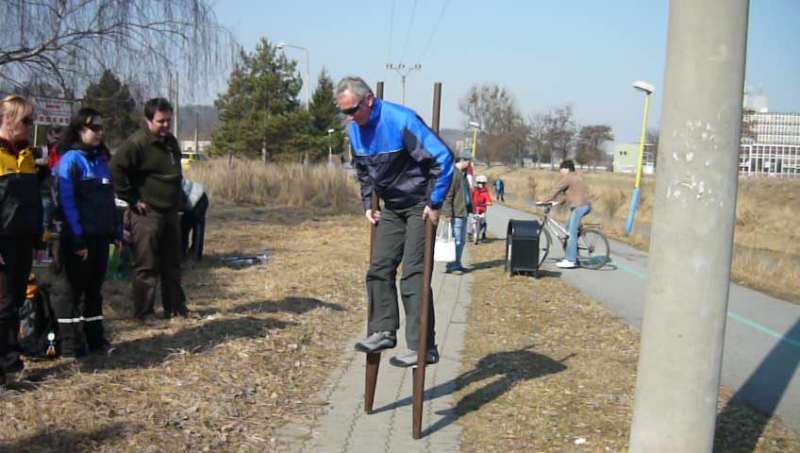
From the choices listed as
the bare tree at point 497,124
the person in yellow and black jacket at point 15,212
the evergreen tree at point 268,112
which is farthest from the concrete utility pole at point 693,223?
the bare tree at point 497,124

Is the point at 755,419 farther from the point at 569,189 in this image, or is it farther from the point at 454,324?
→ the point at 569,189

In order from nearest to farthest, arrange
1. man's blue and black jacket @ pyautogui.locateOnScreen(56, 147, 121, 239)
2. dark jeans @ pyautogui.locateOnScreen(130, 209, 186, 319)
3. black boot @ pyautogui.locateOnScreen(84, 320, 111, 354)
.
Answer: man's blue and black jacket @ pyautogui.locateOnScreen(56, 147, 121, 239)
black boot @ pyautogui.locateOnScreen(84, 320, 111, 354)
dark jeans @ pyautogui.locateOnScreen(130, 209, 186, 319)

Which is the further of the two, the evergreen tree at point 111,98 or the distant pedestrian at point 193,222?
the evergreen tree at point 111,98

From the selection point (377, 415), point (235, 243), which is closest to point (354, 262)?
point (235, 243)

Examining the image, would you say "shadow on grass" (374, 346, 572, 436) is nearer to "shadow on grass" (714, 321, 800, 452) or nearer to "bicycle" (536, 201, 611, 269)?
"shadow on grass" (714, 321, 800, 452)

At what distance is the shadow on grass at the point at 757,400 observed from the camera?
17.0ft

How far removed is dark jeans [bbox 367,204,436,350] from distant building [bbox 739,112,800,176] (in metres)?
46.4

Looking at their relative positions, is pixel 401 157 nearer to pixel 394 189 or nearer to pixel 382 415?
pixel 394 189

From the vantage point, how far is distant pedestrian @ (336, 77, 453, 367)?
5.00m

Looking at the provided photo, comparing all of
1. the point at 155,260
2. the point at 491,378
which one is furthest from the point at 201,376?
the point at 491,378

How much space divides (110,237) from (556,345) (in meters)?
4.17

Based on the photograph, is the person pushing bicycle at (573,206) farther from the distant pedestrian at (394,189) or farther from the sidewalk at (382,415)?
the distant pedestrian at (394,189)

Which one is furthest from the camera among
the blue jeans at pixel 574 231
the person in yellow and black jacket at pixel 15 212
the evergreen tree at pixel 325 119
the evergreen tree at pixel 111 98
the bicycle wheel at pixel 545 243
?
the evergreen tree at pixel 325 119

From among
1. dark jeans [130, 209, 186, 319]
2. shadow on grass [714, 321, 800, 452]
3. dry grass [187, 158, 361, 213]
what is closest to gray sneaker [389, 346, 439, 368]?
shadow on grass [714, 321, 800, 452]
